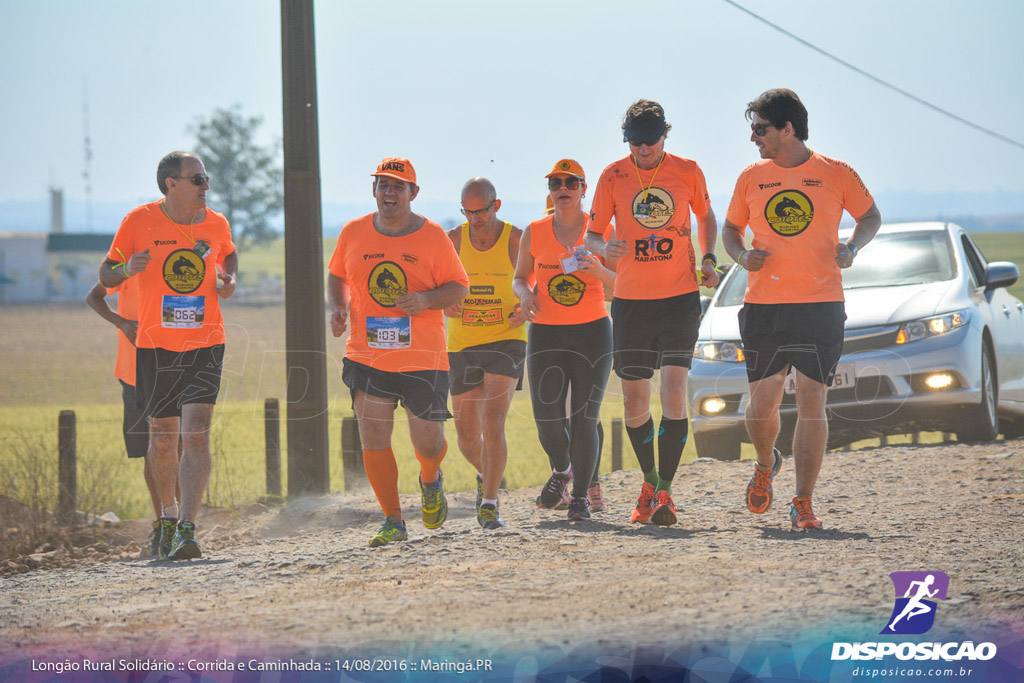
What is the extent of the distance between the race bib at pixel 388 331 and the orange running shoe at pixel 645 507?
1748 mm

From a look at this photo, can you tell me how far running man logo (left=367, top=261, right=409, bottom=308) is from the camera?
7238 millimetres

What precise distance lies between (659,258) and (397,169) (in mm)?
1646

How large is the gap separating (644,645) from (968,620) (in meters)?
1.29

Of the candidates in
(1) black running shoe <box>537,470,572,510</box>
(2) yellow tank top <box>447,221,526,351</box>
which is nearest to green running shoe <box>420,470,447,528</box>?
(2) yellow tank top <box>447,221,526,351</box>

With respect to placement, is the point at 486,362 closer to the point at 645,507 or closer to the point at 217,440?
the point at 645,507

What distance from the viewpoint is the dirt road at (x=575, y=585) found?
4.64 m

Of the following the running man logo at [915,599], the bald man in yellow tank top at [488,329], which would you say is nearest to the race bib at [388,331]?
the bald man in yellow tank top at [488,329]

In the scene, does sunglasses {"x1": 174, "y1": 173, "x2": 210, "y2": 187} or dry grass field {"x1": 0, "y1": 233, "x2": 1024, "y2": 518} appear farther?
dry grass field {"x1": 0, "y1": 233, "x2": 1024, "y2": 518}

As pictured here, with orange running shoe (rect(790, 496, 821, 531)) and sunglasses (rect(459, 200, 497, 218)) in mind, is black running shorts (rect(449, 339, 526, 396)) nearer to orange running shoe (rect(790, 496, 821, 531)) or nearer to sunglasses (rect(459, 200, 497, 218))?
sunglasses (rect(459, 200, 497, 218))

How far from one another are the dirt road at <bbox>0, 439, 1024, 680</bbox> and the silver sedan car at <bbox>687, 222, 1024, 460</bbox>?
0.76m

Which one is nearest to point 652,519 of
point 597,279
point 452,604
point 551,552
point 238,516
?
point 551,552

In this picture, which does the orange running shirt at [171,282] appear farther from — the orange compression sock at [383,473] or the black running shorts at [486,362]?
the black running shorts at [486,362]

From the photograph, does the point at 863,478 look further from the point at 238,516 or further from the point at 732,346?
the point at 238,516

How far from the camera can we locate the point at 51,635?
5.34 meters
